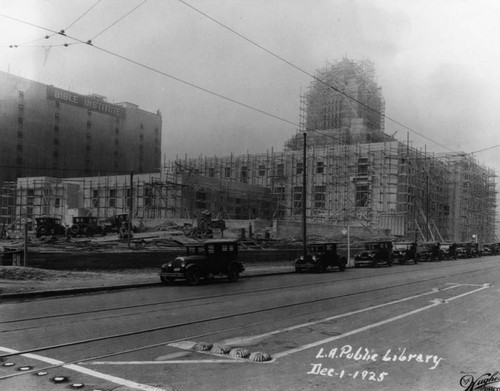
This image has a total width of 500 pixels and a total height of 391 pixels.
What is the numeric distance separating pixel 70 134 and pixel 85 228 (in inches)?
2112

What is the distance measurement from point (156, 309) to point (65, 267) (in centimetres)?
1165

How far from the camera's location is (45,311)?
36.3 ft

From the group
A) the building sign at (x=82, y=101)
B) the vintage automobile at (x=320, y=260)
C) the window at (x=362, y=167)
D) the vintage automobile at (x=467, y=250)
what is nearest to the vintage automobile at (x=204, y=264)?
the vintage automobile at (x=320, y=260)

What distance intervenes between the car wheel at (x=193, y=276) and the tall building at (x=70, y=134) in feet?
182

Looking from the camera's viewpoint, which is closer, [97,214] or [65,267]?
[65,267]

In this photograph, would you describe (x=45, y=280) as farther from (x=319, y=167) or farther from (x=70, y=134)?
(x=70, y=134)

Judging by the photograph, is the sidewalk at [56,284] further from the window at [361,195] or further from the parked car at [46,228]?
the window at [361,195]

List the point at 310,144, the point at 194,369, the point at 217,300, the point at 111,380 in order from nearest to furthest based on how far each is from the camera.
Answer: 1. the point at 111,380
2. the point at 194,369
3. the point at 217,300
4. the point at 310,144

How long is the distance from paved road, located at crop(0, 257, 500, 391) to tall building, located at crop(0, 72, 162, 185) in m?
61.9

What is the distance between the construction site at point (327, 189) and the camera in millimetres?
54625

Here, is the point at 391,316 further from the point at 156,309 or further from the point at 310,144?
the point at 310,144

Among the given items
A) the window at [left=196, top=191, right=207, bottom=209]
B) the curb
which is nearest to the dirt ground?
the curb

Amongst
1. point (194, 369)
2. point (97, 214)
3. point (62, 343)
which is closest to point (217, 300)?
point (62, 343)
